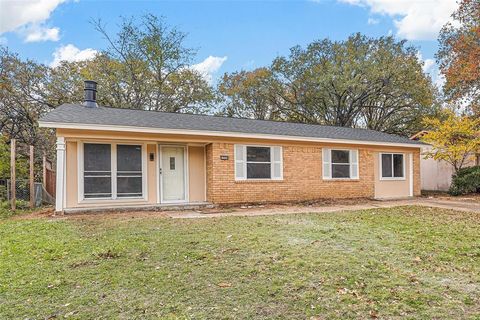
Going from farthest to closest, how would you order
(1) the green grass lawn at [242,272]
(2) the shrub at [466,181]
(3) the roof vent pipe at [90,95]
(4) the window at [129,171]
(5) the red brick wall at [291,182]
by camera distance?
(2) the shrub at [466,181] < (3) the roof vent pipe at [90,95] < (5) the red brick wall at [291,182] < (4) the window at [129,171] < (1) the green grass lawn at [242,272]

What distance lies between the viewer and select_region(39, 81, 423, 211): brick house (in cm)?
948

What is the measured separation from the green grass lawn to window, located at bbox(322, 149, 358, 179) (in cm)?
608

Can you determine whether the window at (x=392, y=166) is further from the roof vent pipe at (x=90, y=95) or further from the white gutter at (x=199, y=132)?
the roof vent pipe at (x=90, y=95)

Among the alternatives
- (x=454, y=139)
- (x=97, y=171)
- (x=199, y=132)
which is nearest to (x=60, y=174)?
(x=97, y=171)

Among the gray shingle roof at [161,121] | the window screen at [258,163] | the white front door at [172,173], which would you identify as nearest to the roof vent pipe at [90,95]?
the gray shingle roof at [161,121]

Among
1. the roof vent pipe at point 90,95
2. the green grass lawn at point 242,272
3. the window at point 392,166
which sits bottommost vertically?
the green grass lawn at point 242,272

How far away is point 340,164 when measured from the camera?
12883mm

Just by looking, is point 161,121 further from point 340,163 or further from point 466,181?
point 466,181

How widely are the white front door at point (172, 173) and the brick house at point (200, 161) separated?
34mm

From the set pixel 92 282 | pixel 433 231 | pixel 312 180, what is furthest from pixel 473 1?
pixel 92 282

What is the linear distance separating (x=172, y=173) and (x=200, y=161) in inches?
42.7

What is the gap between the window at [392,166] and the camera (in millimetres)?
13805

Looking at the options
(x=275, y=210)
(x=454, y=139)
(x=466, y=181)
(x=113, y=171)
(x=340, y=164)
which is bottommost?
(x=275, y=210)

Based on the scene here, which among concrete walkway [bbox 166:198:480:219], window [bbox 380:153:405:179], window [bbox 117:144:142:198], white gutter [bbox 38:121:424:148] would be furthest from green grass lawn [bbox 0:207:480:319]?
window [bbox 380:153:405:179]
